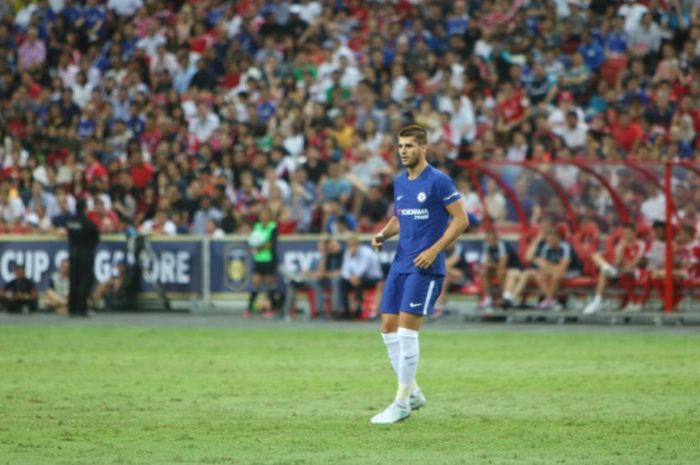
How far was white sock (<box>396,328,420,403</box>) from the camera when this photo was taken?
11.1 meters

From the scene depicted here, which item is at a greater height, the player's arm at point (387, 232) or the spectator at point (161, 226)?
the spectator at point (161, 226)

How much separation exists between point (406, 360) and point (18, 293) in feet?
52.5

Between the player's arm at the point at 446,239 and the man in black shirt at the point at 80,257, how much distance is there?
14.4 meters

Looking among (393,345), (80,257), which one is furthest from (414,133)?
(80,257)

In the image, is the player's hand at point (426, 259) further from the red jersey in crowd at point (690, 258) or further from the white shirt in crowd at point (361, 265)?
the white shirt in crowd at point (361, 265)

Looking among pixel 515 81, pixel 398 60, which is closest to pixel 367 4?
pixel 398 60

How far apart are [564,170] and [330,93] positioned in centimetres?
655

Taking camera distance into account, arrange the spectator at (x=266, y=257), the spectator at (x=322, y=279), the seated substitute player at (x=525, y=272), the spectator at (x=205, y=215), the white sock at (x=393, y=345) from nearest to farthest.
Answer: the white sock at (x=393, y=345) → the seated substitute player at (x=525, y=272) → the spectator at (x=322, y=279) → the spectator at (x=266, y=257) → the spectator at (x=205, y=215)

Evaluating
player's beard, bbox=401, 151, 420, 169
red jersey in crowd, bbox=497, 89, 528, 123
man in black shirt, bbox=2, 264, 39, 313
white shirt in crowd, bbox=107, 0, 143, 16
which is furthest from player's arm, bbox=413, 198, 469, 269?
white shirt in crowd, bbox=107, 0, 143, 16

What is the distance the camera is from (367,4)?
98.8ft

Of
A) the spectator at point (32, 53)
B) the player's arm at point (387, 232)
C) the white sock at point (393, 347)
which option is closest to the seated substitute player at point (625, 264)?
the player's arm at point (387, 232)

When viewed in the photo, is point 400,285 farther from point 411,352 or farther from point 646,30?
point 646,30

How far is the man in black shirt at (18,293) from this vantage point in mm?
25828

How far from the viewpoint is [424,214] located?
439 inches
